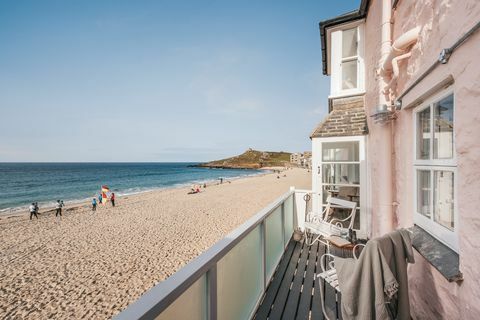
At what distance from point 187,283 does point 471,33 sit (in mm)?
2229

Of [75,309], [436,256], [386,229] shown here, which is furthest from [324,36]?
[75,309]

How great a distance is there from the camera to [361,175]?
4793 millimetres

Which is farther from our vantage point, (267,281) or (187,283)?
(267,281)

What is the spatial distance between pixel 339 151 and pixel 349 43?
8.67 ft

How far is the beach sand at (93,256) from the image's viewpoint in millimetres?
5691

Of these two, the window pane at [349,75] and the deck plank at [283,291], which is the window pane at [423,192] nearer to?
the deck plank at [283,291]

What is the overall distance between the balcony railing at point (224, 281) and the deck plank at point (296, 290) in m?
0.32

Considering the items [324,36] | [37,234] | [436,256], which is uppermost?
[324,36]

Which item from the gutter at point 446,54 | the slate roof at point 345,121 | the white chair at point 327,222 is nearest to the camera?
the gutter at point 446,54

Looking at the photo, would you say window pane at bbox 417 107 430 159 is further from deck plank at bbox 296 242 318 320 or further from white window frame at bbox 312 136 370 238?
white window frame at bbox 312 136 370 238

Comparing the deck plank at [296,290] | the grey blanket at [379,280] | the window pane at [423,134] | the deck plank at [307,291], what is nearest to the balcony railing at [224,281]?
the deck plank at [296,290]

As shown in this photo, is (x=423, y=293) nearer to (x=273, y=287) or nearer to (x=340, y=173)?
(x=273, y=287)

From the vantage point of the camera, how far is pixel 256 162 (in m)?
121

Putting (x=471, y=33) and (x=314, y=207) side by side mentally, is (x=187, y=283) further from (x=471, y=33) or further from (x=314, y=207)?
(x=314, y=207)
